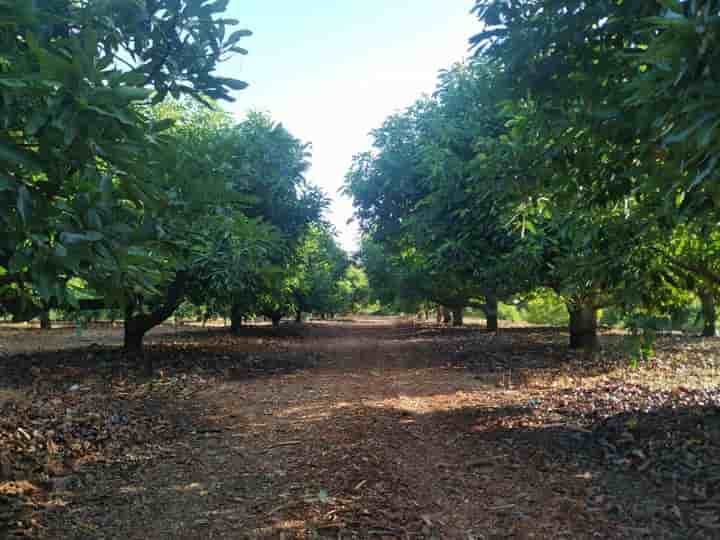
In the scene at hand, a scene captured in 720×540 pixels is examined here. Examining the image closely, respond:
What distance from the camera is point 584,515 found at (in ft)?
11.5

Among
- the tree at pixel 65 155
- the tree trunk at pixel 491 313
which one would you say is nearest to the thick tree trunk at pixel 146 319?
the tree at pixel 65 155

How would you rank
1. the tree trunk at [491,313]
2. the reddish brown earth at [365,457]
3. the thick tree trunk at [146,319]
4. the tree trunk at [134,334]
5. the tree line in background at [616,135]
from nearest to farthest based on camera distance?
1. the tree line in background at [616,135]
2. the reddish brown earth at [365,457]
3. the thick tree trunk at [146,319]
4. the tree trunk at [134,334]
5. the tree trunk at [491,313]

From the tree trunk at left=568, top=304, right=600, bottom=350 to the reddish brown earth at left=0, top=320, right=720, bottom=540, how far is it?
9.38ft

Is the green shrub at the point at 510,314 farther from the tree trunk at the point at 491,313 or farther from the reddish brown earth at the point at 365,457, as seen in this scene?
the reddish brown earth at the point at 365,457

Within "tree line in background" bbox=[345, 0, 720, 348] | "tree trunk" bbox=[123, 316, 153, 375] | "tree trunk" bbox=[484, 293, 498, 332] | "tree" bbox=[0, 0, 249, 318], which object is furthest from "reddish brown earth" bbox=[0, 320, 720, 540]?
"tree trunk" bbox=[484, 293, 498, 332]

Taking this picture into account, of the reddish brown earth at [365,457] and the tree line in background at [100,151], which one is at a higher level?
the tree line in background at [100,151]

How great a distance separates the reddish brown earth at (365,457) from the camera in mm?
3416

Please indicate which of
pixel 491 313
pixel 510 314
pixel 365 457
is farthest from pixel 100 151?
pixel 510 314

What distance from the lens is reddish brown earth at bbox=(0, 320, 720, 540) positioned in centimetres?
342

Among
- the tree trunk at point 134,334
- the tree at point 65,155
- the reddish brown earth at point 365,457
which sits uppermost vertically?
the tree at point 65,155

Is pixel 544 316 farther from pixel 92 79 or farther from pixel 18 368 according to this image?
pixel 92 79

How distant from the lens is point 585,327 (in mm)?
12273

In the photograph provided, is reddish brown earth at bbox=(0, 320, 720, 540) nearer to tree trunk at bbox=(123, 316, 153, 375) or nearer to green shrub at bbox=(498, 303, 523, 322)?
tree trunk at bbox=(123, 316, 153, 375)

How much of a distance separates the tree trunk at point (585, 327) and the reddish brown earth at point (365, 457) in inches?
113
